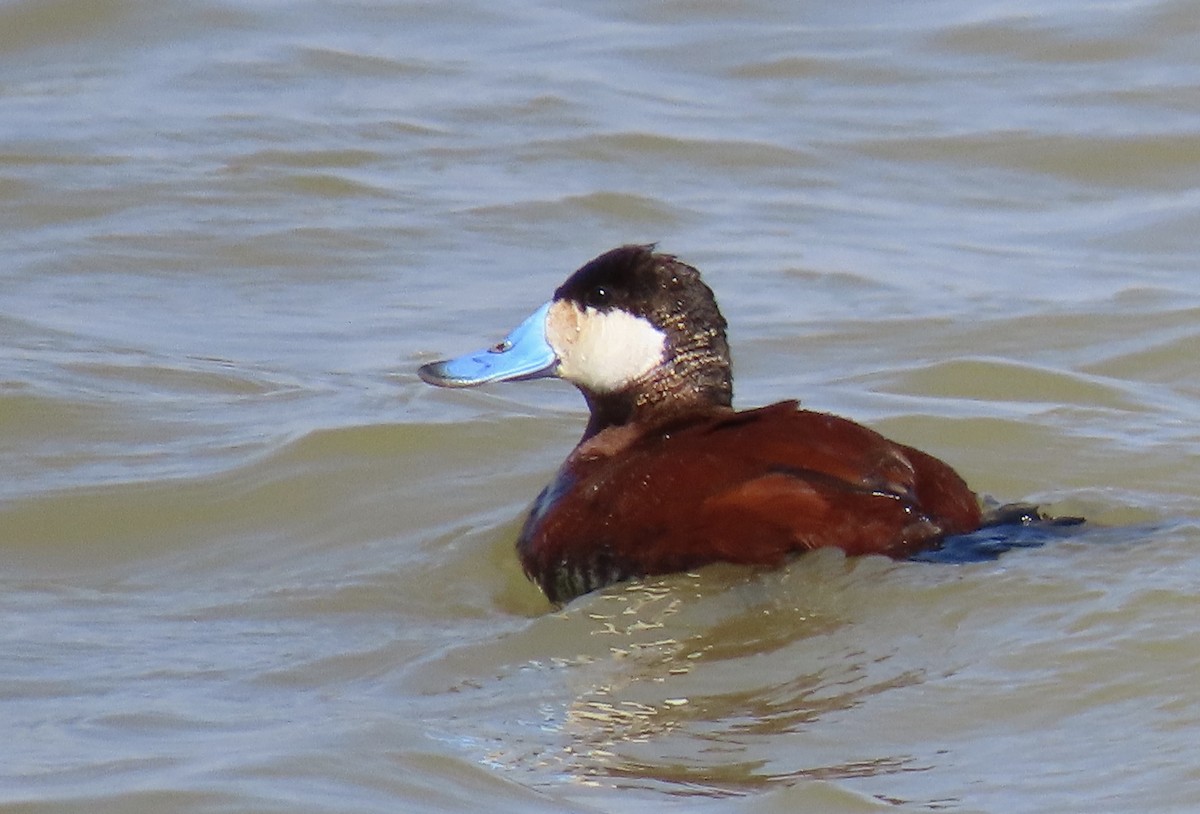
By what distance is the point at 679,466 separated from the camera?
4.73 m

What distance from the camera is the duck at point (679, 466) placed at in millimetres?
4559

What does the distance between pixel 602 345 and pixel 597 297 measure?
0.12 metres

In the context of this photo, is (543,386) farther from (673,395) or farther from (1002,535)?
(1002,535)

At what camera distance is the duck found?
4559 millimetres

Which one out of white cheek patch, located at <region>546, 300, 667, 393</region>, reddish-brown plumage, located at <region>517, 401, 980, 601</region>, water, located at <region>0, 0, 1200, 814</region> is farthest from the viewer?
white cheek patch, located at <region>546, 300, 667, 393</region>

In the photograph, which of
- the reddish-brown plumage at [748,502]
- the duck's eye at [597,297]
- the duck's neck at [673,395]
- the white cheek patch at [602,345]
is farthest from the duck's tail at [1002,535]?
the duck's eye at [597,297]

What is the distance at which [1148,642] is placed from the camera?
4297 mm

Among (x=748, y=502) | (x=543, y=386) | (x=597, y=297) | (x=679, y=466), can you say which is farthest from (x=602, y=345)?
(x=543, y=386)

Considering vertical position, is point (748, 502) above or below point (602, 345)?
below

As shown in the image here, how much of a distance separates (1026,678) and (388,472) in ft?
8.02

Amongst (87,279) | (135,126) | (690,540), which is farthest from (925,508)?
(135,126)

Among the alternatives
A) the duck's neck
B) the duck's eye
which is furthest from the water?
the duck's eye

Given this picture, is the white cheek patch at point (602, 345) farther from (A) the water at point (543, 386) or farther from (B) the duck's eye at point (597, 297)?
(A) the water at point (543, 386)

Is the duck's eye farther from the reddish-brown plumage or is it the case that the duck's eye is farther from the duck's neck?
the reddish-brown plumage
